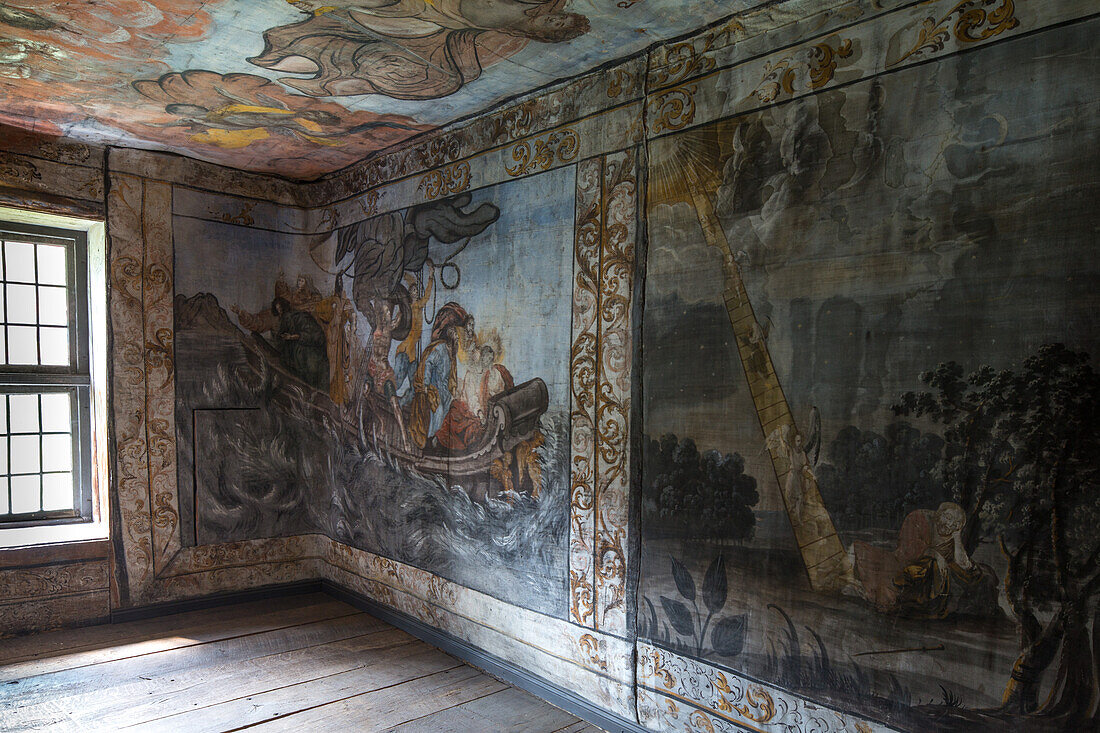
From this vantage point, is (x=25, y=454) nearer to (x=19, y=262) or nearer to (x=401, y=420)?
(x=19, y=262)

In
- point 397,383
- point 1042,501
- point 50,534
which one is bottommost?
point 50,534

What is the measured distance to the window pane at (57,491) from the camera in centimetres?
455

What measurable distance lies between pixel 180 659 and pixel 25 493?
1.64 metres

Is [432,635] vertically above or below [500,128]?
below

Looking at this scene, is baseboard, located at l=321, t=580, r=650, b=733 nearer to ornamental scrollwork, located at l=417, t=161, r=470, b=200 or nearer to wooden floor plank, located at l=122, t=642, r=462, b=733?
wooden floor plank, located at l=122, t=642, r=462, b=733

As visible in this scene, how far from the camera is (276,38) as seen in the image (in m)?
2.97

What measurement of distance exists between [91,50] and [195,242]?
190 cm

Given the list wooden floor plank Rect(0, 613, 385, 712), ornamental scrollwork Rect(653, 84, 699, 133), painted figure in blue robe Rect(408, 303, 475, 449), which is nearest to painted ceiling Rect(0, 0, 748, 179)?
ornamental scrollwork Rect(653, 84, 699, 133)

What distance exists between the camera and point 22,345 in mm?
4484

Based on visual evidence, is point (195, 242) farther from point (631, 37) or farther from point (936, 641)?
point (936, 641)

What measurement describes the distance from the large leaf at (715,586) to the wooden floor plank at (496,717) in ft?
3.35

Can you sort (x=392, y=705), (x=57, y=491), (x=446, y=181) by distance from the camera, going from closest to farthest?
(x=392, y=705), (x=446, y=181), (x=57, y=491)

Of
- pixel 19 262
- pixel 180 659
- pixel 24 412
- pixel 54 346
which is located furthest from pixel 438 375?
pixel 19 262

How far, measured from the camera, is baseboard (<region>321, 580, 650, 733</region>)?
10.4 feet
